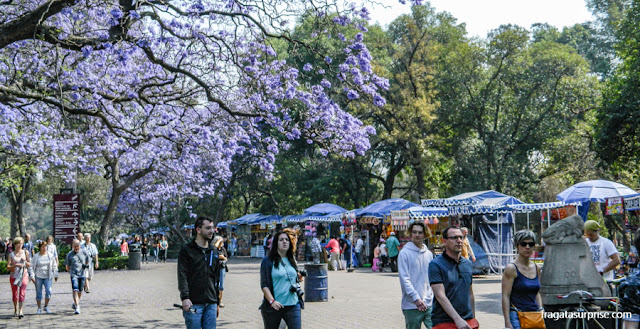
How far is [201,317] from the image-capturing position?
6.67 metres

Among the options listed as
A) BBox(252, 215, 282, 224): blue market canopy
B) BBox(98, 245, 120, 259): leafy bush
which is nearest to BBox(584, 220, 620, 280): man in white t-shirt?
BBox(98, 245, 120, 259): leafy bush

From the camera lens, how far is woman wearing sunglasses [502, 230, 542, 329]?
5.66 meters

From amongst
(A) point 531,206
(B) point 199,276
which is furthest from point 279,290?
(A) point 531,206

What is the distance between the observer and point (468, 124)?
35125 millimetres

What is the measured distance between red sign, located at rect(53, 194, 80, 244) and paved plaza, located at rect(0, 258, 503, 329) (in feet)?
15.7

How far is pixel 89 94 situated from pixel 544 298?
1186 centimetres

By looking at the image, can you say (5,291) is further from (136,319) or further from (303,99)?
(303,99)

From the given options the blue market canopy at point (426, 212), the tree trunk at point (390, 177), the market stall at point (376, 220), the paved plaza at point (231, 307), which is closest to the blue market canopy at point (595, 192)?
the paved plaza at point (231, 307)

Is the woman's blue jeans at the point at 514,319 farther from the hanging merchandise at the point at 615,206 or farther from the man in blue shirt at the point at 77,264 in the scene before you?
the hanging merchandise at the point at 615,206

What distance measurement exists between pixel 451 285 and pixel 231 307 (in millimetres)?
9231

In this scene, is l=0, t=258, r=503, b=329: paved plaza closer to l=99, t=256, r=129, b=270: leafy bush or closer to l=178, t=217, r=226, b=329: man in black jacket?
l=178, t=217, r=226, b=329: man in black jacket

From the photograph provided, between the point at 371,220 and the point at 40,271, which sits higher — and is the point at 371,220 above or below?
above

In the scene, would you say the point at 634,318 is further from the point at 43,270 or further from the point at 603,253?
the point at 43,270

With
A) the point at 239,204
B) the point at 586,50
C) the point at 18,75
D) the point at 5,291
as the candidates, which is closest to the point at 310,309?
the point at 18,75
